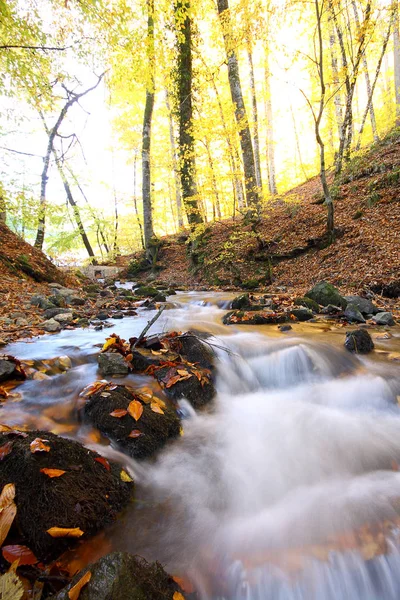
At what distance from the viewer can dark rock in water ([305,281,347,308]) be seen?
596cm

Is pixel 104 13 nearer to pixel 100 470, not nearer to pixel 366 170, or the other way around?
pixel 100 470

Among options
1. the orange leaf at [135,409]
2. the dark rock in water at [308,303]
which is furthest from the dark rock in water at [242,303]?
the orange leaf at [135,409]

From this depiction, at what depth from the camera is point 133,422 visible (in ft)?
8.10

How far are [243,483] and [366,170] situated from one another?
36.5ft

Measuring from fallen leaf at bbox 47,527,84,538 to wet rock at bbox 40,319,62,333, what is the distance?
12.7 ft

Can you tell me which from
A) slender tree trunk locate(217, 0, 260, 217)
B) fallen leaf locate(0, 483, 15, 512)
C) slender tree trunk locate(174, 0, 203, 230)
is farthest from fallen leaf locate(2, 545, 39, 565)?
slender tree trunk locate(174, 0, 203, 230)

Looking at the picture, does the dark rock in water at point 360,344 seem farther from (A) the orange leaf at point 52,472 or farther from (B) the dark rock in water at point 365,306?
(A) the orange leaf at point 52,472

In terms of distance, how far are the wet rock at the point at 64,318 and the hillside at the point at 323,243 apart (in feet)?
17.4

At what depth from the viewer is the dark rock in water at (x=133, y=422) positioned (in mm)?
2377

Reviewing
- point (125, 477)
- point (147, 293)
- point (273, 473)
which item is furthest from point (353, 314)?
point (147, 293)

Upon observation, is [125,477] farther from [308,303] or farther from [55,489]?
[308,303]

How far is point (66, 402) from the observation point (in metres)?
2.81

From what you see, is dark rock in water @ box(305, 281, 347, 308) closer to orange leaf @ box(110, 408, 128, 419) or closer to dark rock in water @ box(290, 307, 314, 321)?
dark rock in water @ box(290, 307, 314, 321)

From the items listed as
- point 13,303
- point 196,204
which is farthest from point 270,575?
point 196,204
